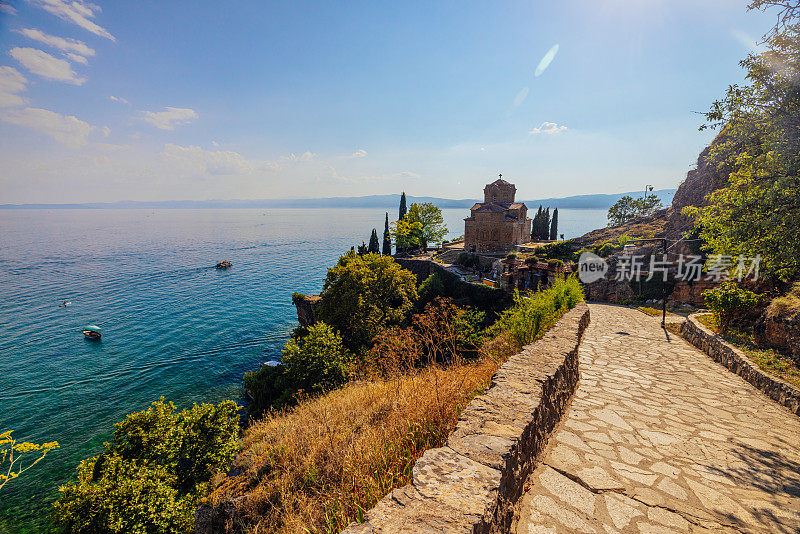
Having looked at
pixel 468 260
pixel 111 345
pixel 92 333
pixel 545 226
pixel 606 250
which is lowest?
pixel 111 345

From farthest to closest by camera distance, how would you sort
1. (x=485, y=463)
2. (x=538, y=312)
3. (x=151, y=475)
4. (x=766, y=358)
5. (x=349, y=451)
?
1. (x=151, y=475)
2. (x=538, y=312)
3. (x=766, y=358)
4. (x=349, y=451)
5. (x=485, y=463)

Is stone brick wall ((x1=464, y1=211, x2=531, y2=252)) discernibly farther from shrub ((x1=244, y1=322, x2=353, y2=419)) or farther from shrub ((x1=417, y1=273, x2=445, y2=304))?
shrub ((x1=244, y1=322, x2=353, y2=419))

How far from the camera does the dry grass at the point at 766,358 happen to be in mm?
5071

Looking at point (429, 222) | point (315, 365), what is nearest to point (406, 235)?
point (429, 222)

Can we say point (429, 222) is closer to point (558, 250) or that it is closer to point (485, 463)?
point (558, 250)

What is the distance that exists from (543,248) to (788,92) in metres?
32.3

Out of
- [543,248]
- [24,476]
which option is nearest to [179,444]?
[24,476]

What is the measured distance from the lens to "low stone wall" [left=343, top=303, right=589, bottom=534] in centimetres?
176

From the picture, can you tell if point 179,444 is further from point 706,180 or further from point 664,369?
point 706,180

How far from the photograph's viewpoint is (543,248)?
35031 millimetres

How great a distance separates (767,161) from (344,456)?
738 centimetres

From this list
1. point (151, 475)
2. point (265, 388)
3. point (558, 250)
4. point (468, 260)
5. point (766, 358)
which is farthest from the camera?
point (468, 260)

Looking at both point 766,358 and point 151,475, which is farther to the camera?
point 151,475

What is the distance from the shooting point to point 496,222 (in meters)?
38.6
